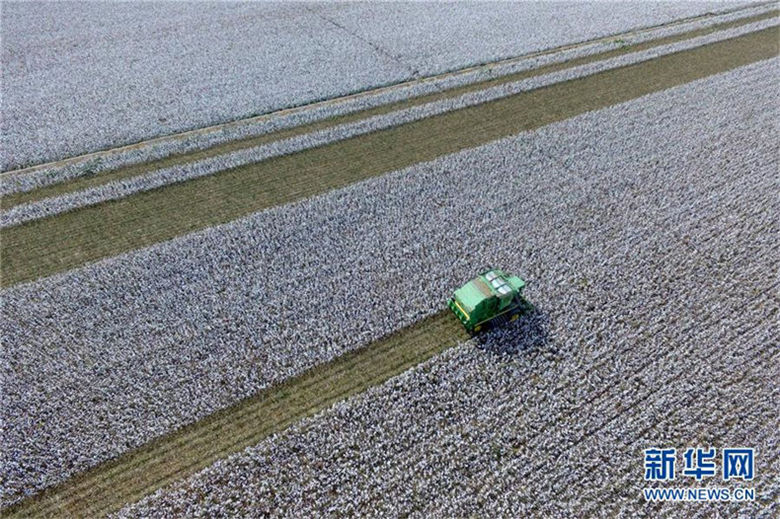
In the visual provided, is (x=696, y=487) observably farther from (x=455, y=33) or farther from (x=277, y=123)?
(x=455, y=33)

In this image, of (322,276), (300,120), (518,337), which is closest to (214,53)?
(300,120)

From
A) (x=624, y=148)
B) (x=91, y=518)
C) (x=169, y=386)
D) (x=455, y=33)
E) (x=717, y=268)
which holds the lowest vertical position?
(x=91, y=518)

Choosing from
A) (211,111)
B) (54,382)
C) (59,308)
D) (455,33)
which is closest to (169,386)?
(54,382)

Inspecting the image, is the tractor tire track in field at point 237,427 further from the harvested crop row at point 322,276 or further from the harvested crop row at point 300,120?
the harvested crop row at point 300,120
